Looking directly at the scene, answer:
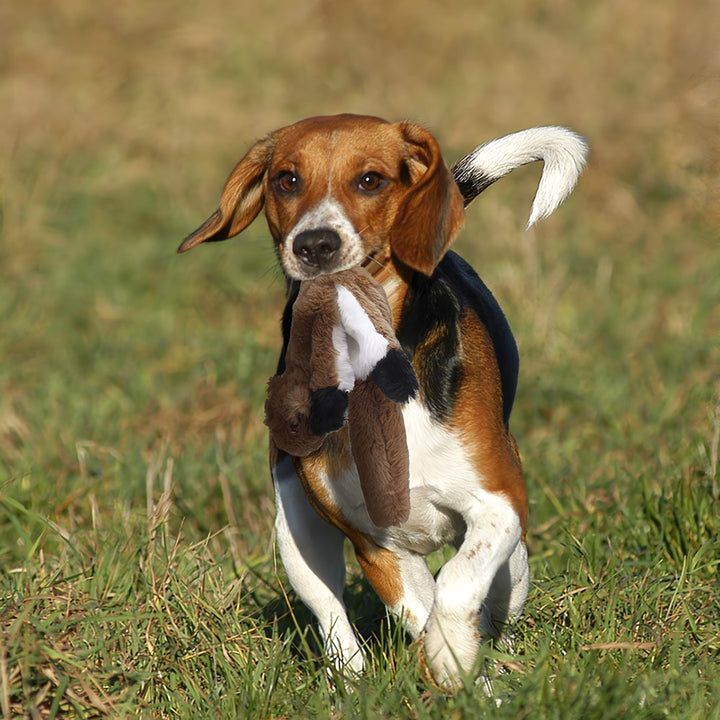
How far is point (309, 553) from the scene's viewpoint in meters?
3.97

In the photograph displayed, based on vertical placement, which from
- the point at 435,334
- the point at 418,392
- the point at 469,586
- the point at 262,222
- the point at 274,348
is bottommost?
the point at 262,222

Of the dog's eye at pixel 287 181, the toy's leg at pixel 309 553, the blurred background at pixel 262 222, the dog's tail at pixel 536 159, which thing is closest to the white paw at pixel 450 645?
the toy's leg at pixel 309 553

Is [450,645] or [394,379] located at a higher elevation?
[394,379]

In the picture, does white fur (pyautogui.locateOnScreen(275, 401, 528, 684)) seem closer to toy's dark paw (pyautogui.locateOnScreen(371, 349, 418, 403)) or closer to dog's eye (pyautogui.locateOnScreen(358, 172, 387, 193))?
toy's dark paw (pyautogui.locateOnScreen(371, 349, 418, 403))

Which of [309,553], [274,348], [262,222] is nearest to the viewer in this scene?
[309,553]

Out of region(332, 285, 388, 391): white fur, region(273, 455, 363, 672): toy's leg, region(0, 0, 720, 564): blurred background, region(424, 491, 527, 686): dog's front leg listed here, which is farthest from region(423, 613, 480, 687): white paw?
region(0, 0, 720, 564): blurred background

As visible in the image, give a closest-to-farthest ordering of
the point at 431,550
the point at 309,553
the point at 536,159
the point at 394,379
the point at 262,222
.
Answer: the point at 394,379 < the point at 431,550 < the point at 309,553 < the point at 536,159 < the point at 262,222

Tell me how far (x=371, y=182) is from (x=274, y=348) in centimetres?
383

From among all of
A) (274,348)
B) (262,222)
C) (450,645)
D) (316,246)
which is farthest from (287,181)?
(262,222)

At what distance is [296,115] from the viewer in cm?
1195

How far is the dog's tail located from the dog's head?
35cm

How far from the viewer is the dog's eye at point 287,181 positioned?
12.4ft

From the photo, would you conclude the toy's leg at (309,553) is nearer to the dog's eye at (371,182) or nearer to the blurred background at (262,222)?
the blurred background at (262,222)

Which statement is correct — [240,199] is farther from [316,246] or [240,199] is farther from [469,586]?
[469,586]
